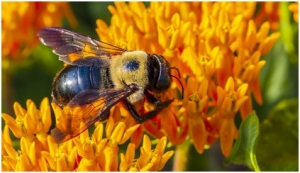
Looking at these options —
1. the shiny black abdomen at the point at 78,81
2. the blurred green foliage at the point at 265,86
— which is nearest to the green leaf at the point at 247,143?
the blurred green foliage at the point at 265,86

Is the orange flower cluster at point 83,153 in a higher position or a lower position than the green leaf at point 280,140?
higher

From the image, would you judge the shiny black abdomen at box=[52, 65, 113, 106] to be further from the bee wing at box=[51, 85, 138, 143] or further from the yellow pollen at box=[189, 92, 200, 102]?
the yellow pollen at box=[189, 92, 200, 102]

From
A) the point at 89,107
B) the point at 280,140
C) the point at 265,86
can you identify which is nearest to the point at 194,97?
the point at 89,107

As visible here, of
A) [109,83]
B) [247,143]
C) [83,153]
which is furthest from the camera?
[109,83]

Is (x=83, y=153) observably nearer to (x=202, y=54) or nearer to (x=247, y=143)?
(x=247, y=143)

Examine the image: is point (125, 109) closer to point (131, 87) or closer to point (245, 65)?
point (131, 87)

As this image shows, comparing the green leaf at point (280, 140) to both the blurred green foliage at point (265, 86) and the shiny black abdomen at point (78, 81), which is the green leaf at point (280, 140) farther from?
the shiny black abdomen at point (78, 81)
